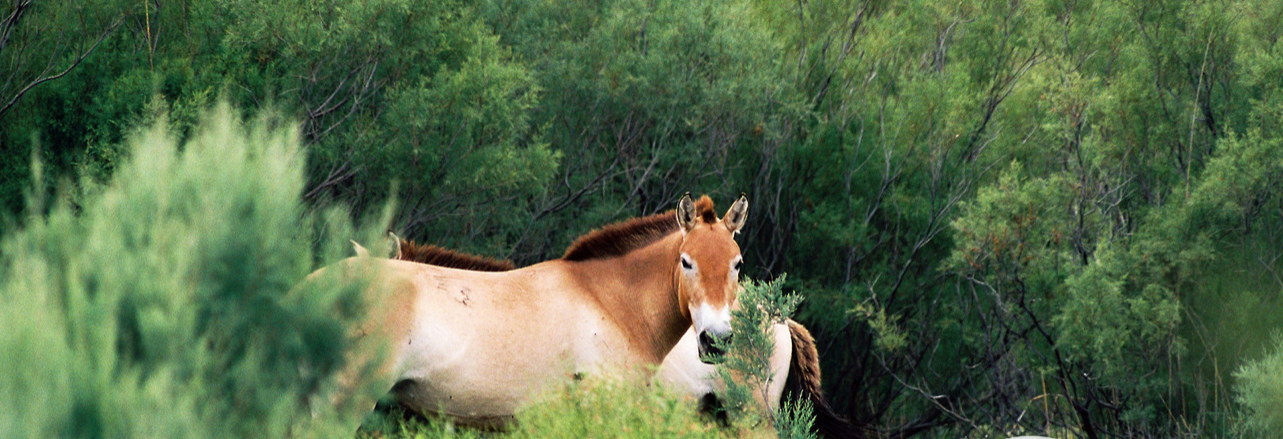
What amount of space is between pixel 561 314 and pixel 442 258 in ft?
3.51

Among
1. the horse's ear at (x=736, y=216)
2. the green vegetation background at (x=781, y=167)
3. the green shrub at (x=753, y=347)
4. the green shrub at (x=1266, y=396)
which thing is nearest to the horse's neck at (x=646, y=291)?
the horse's ear at (x=736, y=216)

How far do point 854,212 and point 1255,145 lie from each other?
692 cm

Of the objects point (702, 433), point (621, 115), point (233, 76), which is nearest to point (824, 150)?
point (621, 115)

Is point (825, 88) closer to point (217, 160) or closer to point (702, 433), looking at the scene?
point (702, 433)

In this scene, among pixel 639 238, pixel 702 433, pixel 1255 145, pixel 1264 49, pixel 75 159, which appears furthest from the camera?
pixel 75 159

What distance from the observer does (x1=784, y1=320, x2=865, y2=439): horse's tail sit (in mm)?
7762

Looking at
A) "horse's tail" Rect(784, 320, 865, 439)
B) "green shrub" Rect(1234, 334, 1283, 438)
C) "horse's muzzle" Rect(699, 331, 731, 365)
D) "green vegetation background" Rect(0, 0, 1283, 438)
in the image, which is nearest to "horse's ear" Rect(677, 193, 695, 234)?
"horse's muzzle" Rect(699, 331, 731, 365)

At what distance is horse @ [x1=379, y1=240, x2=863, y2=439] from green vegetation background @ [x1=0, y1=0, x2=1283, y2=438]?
0.94 m

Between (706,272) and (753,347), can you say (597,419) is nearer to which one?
(753,347)

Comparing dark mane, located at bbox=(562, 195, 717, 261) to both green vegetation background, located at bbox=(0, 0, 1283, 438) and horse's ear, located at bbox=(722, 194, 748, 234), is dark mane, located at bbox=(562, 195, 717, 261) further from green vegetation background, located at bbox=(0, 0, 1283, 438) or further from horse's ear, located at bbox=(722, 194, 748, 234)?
green vegetation background, located at bbox=(0, 0, 1283, 438)

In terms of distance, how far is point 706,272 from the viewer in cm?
631

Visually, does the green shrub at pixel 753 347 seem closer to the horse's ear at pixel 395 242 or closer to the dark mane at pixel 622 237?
the dark mane at pixel 622 237

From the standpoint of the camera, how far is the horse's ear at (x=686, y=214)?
6523 mm

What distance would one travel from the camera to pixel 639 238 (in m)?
6.98
